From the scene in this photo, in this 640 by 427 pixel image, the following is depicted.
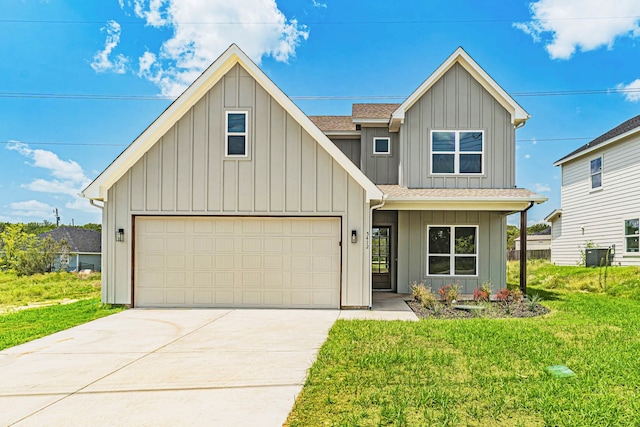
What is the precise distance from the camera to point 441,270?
499 inches

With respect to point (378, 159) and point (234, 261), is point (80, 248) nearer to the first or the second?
point (234, 261)

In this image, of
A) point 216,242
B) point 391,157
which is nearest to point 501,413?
point 216,242

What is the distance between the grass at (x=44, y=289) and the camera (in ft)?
40.4

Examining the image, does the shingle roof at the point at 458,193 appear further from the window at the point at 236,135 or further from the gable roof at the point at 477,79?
the window at the point at 236,135

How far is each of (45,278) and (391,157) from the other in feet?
47.8

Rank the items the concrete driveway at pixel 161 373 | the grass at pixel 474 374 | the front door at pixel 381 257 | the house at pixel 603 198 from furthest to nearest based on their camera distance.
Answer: the house at pixel 603 198
the front door at pixel 381 257
the concrete driveway at pixel 161 373
the grass at pixel 474 374

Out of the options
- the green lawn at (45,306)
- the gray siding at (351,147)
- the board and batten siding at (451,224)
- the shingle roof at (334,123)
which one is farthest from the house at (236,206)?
the shingle roof at (334,123)

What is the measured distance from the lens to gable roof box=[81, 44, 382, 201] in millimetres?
9781

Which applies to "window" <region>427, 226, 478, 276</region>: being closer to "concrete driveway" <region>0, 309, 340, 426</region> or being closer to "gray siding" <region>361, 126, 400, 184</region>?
"gray siding" <region>361, 126, 400, 184</region>

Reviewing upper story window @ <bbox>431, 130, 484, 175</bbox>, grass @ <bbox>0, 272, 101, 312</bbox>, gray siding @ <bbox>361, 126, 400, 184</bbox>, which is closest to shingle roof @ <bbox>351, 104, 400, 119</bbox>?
gray siding @ <bbox>361, 126, 400, 184</bbox>

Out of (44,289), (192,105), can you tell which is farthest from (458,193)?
(44,289)

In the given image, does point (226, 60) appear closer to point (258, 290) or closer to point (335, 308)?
point (258, 290)

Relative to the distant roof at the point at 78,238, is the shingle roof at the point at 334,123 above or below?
above

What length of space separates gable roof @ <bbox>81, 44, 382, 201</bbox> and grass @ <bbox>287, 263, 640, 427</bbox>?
12.0ft
